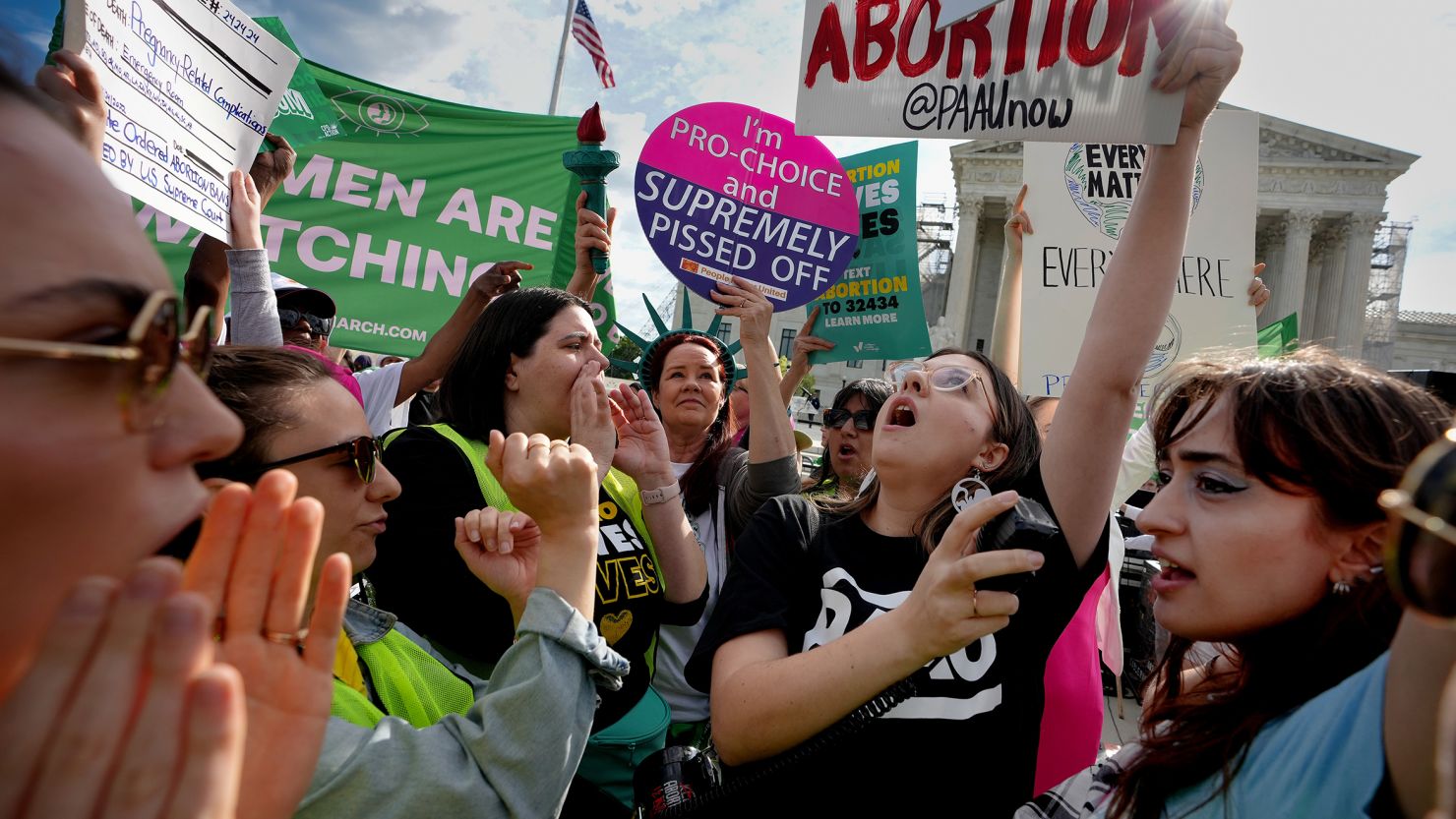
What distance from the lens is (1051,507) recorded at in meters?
1.76

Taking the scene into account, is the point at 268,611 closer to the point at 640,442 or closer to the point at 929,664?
the point at 929,664

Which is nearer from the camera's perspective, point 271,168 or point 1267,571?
point 1267,571

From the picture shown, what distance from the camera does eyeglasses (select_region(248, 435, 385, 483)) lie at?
147 cm

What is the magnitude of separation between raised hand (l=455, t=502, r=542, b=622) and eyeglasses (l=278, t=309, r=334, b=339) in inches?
107

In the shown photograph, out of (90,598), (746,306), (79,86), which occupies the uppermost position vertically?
(79,86)

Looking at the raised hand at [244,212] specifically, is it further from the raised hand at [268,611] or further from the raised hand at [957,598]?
the raised hand at [957,598]

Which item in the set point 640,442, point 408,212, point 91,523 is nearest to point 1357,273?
point 408,212

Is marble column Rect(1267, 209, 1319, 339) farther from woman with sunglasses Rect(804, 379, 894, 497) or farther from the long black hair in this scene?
the long black hair

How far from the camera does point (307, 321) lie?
3.89 meters

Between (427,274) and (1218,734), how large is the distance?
14.3 feet

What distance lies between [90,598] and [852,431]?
356 centimetres

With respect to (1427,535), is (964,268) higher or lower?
higher

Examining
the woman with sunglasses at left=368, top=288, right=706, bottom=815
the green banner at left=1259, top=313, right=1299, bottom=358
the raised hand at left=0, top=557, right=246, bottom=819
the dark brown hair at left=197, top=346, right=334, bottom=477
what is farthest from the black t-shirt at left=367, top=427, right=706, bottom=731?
the green banner at left=1259, top=313, right=1299, bottom=358

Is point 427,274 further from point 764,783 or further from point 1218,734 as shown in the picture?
point 1218,734
